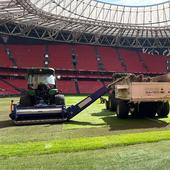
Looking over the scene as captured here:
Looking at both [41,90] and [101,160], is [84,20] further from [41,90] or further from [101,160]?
[101,160]

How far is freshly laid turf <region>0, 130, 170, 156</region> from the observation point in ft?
26.3

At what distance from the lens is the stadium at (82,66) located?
7.55 meters

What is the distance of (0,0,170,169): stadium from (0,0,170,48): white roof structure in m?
0.17

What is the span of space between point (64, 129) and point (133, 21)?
50.7 m

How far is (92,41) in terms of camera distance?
7419cm

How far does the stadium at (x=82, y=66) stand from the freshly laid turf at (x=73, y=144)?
0.08 feet

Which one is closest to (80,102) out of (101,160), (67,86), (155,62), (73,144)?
(73,144)

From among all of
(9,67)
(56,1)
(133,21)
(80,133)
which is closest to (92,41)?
(133,21)

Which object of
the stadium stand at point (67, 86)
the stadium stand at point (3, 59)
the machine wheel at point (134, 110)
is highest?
the stadium stand at point (3, 59)

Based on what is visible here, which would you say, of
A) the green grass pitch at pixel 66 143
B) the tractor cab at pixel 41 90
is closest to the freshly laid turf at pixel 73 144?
the green grass pitch at pixel 66 143

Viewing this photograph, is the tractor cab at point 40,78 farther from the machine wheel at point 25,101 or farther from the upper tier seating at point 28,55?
the upper tier seating at point 28,55

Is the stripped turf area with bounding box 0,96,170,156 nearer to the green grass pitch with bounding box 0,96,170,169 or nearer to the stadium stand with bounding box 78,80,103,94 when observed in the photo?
the green grass pitch with bounding box 0,96,170,169

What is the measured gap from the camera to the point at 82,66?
71.3 metres

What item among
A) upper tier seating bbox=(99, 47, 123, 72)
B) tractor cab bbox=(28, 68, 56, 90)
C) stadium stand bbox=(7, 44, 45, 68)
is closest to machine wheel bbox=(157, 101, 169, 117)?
tractor cab bbox=(28, 68, 56, 90)
